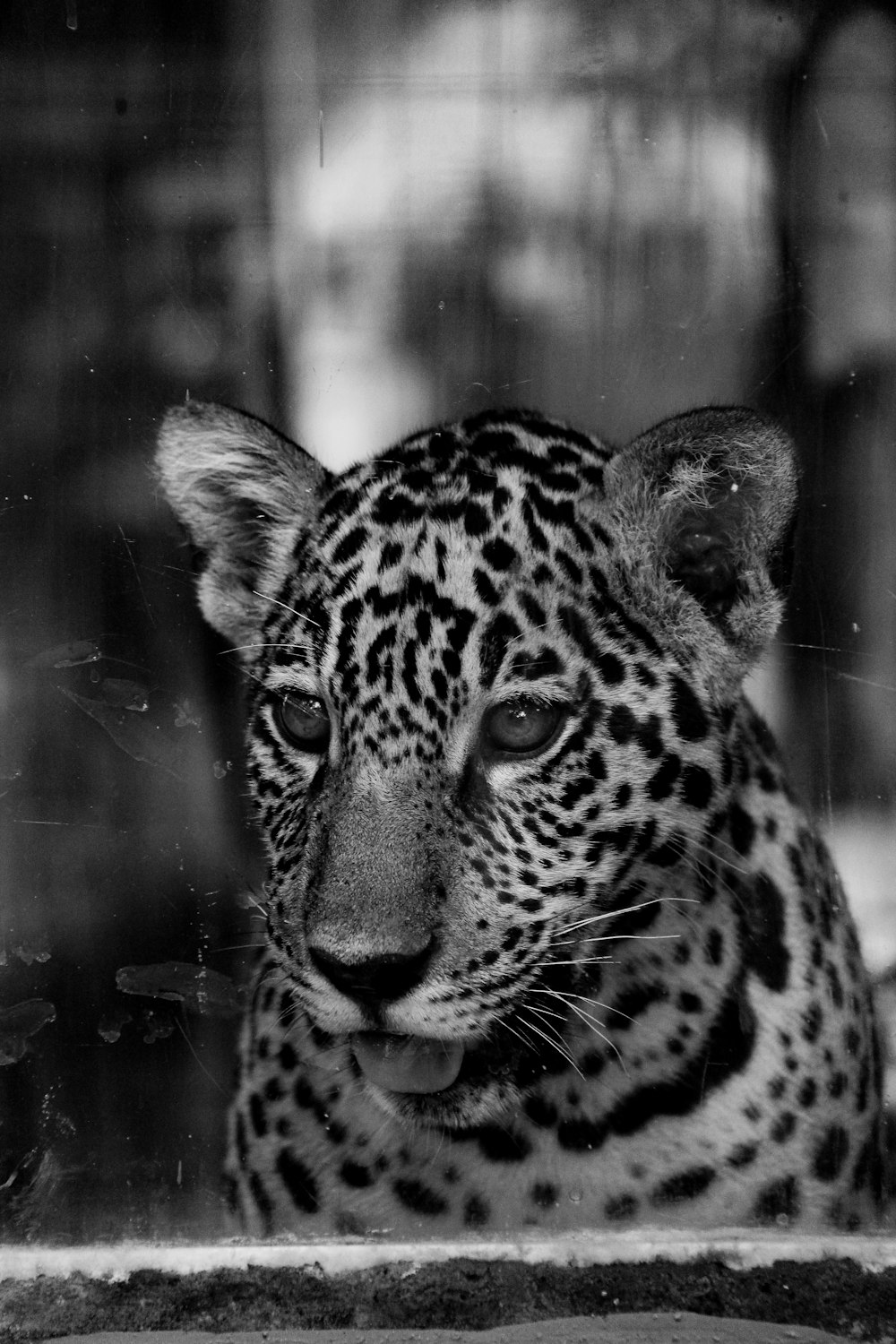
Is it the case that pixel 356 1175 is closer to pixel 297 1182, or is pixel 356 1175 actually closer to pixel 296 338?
pixel 297 1182

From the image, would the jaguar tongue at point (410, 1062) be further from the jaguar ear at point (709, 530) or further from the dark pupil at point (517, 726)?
the jaguar ear at point (709, 530)

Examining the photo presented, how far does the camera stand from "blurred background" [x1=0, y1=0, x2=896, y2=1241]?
3090mm

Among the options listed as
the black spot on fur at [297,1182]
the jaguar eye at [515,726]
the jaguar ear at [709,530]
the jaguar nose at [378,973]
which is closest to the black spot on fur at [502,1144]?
the black spot on fur at [297,1182]

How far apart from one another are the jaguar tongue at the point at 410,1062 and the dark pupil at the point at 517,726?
67 centimetres

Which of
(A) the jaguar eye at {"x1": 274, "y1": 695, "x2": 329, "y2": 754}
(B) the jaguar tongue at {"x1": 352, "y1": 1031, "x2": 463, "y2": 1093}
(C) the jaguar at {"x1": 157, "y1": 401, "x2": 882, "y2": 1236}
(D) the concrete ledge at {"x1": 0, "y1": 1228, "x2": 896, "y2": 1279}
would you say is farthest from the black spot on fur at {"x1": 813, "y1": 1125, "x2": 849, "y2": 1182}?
(A) the jaguar eye at {"x1": 274, "y1": 695, "x2": 329, "y2": 754}

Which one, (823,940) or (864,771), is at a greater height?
(864,771)

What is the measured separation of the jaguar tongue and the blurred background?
0.62m

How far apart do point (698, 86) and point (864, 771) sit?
182cm

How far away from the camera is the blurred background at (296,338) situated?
3090 mm

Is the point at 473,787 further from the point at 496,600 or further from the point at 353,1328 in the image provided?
the point at 353,1328

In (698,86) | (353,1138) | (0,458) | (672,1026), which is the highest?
(698,86)

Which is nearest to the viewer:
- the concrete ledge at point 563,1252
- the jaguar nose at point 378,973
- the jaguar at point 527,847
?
the jaguar nose at point 378,973

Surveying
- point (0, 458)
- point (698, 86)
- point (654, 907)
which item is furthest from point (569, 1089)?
point (698, 86)

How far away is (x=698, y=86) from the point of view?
10.2 feet
